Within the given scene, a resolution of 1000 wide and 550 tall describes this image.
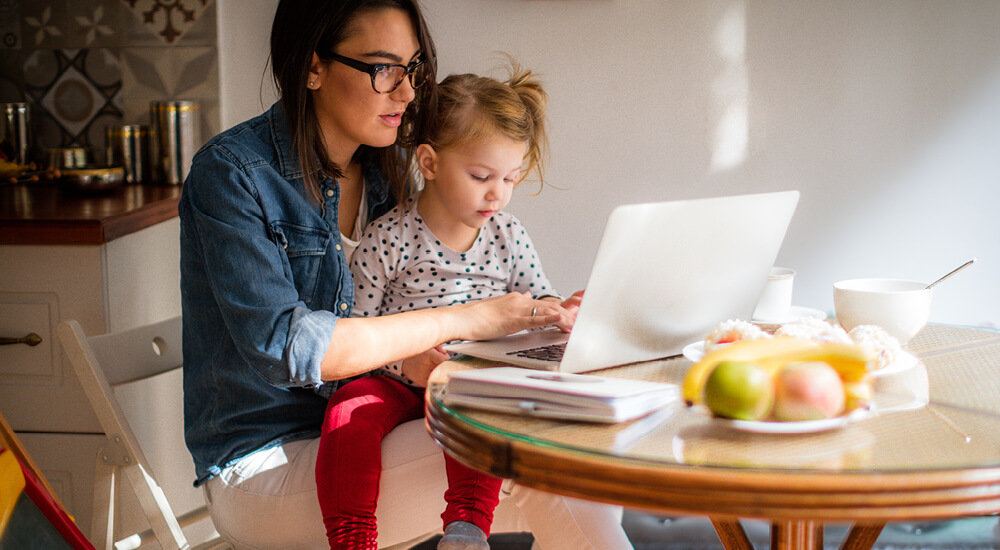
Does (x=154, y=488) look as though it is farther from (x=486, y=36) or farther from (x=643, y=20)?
(x=643, y=20)

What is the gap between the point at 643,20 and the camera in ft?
7.09

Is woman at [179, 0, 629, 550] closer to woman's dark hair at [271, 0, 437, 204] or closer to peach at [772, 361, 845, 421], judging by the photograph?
woman's dark hair at [271, 0, 437, 204]

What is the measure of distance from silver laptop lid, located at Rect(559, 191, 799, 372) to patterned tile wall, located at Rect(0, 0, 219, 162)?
5.23 feet

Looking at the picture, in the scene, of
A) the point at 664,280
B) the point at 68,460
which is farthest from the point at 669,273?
the point at 68,460

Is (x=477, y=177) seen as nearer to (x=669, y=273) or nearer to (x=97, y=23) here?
(x=669, y=273)

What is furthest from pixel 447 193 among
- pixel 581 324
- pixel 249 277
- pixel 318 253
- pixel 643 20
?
pixel 643 20

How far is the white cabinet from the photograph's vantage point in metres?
1.73

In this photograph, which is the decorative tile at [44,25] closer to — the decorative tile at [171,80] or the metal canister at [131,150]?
the decorative tile at [171,80]

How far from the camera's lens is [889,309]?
3.65 feet

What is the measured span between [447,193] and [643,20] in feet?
2.94

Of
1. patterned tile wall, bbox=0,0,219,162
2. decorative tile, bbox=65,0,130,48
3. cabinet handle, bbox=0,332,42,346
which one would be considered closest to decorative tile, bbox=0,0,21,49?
patterned tile wall, bbox=0,0,219,162

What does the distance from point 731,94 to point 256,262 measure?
4.60 feet

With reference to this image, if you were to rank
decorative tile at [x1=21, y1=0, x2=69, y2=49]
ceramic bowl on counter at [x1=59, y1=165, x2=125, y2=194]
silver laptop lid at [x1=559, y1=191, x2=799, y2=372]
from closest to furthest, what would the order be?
silver laptop lid at [x1=559, y1=191, x2=799, y2=372]
ceramic bowl on counter at [x1=59, y1=165, x2=125, y2=194]
decorative tile at [x1=21, y1=0, x2=69, y2=49]

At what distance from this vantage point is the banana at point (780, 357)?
33.6 inches
